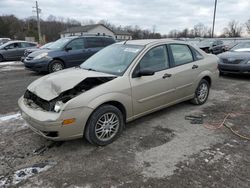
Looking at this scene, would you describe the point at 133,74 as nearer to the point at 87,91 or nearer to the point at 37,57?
the point at 87,91

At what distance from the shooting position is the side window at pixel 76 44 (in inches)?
391

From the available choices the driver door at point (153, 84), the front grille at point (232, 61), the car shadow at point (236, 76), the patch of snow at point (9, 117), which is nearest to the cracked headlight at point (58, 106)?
the driver door at point (153, 84)

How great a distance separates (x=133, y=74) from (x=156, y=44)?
Answer: 972 millimetres

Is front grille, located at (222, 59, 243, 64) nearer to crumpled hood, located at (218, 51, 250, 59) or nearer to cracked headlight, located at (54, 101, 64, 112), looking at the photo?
crumpled hood, located at (218, 51, 250, 59)

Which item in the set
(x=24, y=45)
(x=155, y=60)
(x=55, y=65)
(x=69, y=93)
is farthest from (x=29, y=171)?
(x=24, y=45)

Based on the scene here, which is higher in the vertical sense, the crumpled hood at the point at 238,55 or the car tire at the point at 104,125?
the crumpled hood at the point at 238,55

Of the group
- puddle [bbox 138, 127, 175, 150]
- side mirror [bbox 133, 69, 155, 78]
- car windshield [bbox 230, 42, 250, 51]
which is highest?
car windshield [bbox 230, 42, 250, 51]

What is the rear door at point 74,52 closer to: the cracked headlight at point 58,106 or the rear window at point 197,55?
the rear window at point 197,55

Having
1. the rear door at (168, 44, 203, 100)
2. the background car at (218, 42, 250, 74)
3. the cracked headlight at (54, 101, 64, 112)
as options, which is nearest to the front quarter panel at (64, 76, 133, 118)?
the cracked headlight at (54, 101, 64, 112)

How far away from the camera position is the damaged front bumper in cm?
308

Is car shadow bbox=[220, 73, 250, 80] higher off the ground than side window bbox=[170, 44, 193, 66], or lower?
lower

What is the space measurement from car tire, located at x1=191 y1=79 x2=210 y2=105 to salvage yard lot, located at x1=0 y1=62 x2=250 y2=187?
733 mm

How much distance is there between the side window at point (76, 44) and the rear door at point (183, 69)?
19.9ft

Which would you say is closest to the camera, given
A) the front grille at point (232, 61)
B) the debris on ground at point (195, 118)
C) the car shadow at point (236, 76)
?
the debris on ground at point (195, 118)
